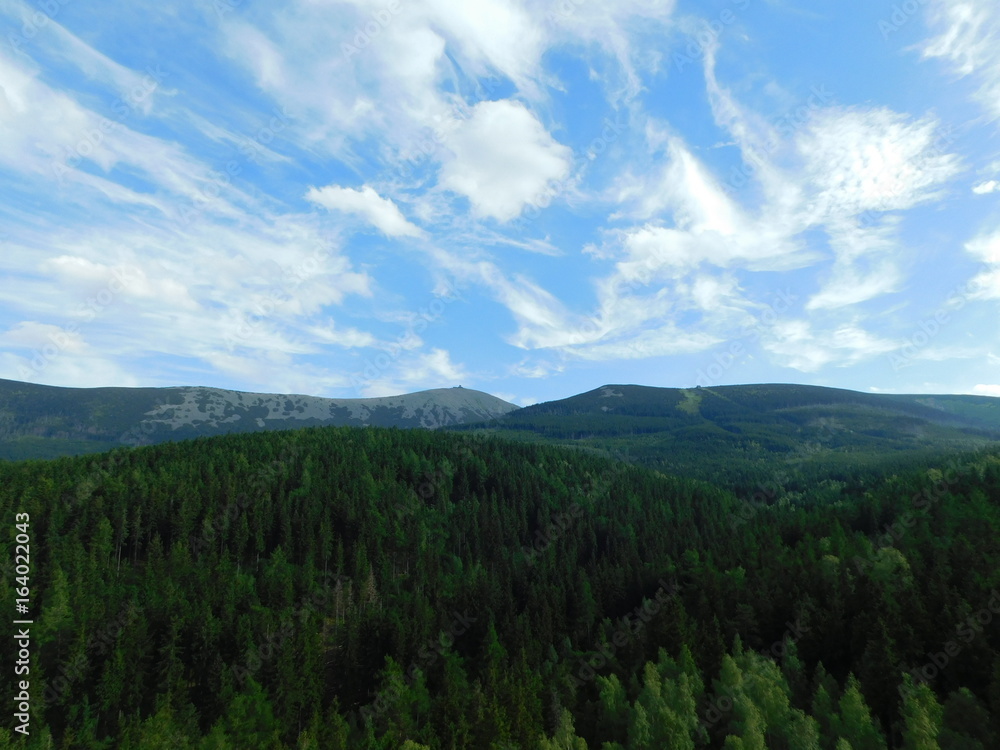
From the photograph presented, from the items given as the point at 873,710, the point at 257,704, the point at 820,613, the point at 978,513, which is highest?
the point at 978,513

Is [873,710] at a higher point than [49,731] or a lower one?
higher

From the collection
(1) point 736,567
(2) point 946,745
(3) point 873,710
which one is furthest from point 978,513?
(2) point 946,745

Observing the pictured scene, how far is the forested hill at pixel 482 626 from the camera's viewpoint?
65312 millimetres

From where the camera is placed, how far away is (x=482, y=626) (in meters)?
112

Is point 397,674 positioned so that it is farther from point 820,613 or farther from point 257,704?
point 820,613

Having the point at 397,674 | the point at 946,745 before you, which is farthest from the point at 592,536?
the point at 946,745

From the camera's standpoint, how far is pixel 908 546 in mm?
108875

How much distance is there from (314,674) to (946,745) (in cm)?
8695

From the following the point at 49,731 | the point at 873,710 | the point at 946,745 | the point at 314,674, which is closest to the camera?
the point at 946,745

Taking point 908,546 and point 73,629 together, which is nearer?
point 73,629

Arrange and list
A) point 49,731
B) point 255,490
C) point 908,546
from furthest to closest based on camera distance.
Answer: point 255,490 → point 908,546 → point 49,731

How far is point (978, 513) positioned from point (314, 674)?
14545cm

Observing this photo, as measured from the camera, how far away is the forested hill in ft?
214

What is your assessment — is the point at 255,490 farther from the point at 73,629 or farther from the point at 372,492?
the point at 73,629
